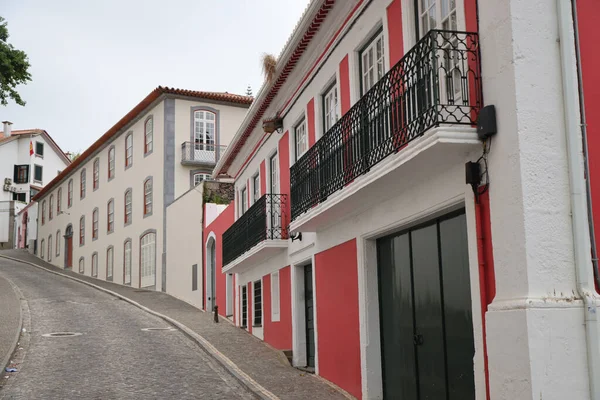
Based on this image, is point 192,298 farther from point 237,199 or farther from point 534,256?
point 534,256

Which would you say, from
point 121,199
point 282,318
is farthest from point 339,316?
point 121,199

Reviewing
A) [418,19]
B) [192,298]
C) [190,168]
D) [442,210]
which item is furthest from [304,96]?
[190,168]

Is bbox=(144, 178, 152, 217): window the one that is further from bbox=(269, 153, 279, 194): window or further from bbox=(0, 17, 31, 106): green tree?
bbox=(269, 153, 279, 194): window

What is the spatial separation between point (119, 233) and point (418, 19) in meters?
26.8

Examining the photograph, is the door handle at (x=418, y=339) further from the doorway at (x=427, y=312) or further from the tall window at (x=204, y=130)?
the tall window at (x=204, y=130)

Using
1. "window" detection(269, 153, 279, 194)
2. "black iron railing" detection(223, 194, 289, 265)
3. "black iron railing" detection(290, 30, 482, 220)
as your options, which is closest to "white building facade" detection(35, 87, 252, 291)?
"black iron railing" detection(223, 194, 289, 265)

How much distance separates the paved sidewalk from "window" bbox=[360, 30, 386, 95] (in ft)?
13.8

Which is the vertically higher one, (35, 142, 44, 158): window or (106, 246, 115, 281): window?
(35, 142, 44, 158): window

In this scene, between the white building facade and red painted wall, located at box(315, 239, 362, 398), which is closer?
red painted wall, located at box(315, 239, 362, 398)

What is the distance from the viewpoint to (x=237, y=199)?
59.6ft

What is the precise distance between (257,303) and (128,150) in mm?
17653

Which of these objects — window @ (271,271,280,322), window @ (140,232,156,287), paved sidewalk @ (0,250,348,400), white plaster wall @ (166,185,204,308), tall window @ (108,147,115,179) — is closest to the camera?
paved sidewalk @ (0,250,348,400)

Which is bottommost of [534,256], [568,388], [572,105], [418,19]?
[568,388]

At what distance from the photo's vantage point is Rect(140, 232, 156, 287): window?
92.2 ft
